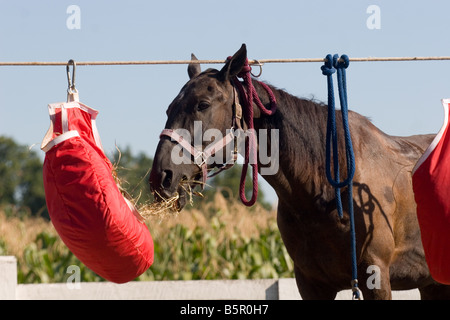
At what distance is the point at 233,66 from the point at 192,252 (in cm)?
624

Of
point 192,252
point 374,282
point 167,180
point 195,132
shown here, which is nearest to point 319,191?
point 374,282

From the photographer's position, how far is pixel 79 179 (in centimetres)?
370

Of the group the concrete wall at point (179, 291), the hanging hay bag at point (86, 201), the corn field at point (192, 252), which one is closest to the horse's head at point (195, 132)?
the hanging hay bag at point (86, 201)

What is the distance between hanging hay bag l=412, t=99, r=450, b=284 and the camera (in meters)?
3.84

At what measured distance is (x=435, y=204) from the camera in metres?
3.86

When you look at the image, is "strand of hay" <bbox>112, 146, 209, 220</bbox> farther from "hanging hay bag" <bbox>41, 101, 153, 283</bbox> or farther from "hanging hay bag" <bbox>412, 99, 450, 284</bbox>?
"hanging hay bag" <bbox>412, 99, 450, 284</bbox>

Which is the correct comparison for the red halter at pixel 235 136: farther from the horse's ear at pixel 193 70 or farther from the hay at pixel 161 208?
the horse's ear at pixel 193 70

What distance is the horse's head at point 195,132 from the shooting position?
12.7ft

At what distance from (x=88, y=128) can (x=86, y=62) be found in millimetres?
428

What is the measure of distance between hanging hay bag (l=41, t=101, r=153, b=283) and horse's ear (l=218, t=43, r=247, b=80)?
0.85m

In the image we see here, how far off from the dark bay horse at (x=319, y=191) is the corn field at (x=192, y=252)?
501cm

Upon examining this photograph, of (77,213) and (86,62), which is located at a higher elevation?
(86,62)
